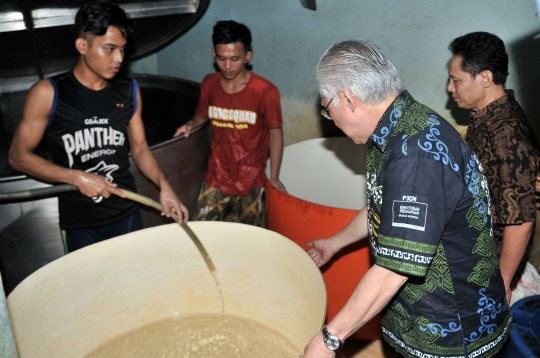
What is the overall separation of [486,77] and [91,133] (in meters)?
1.56

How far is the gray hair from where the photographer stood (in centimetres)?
127

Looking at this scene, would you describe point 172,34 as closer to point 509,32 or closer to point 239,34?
point 239,34

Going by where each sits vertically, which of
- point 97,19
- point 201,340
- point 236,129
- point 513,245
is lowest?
point 201,340

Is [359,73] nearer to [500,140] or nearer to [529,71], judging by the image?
[500,140]

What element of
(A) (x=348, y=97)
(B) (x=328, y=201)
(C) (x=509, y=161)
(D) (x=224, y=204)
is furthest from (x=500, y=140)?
(D) (x=224, y=204)

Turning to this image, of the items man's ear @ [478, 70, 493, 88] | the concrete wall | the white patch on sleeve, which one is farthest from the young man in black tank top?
the concrete wall

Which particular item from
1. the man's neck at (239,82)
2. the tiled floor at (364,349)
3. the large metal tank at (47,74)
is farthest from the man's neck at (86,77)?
the tiled floor at (364,349)

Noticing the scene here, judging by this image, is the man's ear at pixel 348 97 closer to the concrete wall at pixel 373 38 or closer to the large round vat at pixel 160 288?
the large round vat at pixel 160 288

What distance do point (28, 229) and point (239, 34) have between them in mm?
1417

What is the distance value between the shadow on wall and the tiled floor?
1.30 meters

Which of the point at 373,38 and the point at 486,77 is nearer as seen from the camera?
the point at 486,77

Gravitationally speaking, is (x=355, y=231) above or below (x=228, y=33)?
below

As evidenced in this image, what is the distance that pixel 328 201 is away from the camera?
327cm

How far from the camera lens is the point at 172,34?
388 cm
